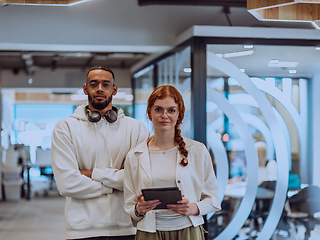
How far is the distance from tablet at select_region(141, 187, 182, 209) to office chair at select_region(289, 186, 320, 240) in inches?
126

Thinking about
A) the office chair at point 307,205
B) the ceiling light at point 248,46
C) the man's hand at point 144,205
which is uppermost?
the ceiling light at point 248,46

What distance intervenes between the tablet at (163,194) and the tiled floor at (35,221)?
10.0 feet

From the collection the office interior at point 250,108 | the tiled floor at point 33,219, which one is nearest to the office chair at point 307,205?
the office interior at point 250,108

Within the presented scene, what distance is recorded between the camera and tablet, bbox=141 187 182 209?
76.4 inches

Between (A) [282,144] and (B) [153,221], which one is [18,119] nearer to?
(A) [282,144]

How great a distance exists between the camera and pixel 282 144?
184 inches

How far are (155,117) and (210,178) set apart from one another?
1.57ft

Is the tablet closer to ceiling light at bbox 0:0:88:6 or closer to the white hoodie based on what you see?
the white hoodie

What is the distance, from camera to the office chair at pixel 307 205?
15.5 ft

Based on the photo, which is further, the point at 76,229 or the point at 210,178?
the point at 76,229

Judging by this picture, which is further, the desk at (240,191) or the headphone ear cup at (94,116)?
the desk at (240,191)

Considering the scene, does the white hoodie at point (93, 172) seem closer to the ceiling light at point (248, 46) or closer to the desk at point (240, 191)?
the desk at point (240, 191)

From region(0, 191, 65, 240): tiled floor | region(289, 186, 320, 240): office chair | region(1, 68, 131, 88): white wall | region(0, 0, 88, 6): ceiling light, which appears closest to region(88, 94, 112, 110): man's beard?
region(0, 0, 88, 6): ceiling light

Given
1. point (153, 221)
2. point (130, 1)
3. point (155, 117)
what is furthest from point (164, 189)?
point (130, 1)
